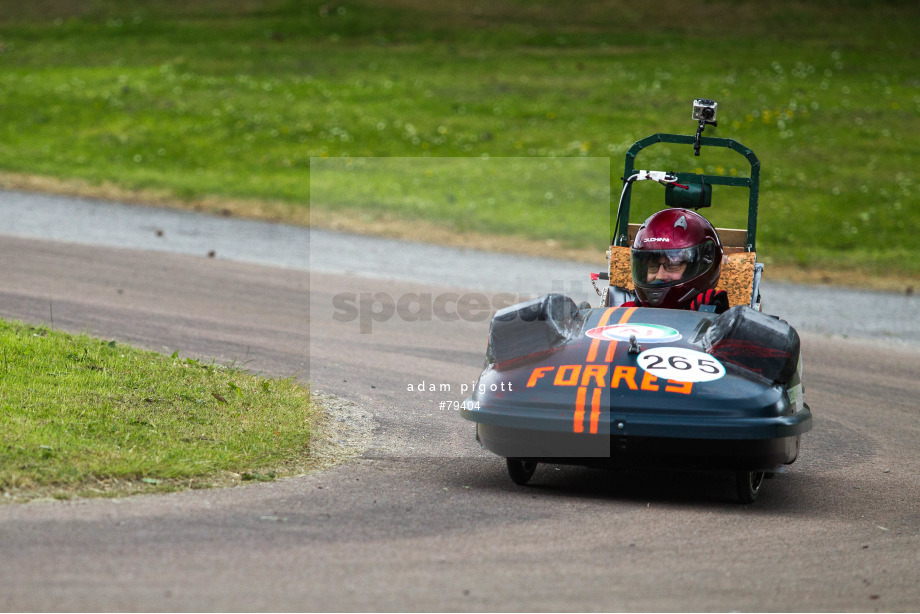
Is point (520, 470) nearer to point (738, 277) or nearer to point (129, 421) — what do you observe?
point (129, 421)

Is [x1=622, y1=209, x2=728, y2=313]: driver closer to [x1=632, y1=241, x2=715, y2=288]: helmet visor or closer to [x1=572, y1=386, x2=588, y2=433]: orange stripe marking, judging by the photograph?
[x1=632, y1=241, x2=715, y2=288]: helmet visor

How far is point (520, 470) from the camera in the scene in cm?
698

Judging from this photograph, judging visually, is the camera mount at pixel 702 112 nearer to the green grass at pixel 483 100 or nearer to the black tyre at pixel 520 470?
the black tyre at pixel 520 470

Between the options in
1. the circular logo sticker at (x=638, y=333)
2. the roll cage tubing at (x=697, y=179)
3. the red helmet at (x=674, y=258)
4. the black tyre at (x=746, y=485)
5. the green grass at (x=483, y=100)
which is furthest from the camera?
the green grass at (x=483, y=100)

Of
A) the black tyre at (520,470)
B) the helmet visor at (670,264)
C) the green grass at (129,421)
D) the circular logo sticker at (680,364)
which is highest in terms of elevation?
the helmet visor at (670,264)

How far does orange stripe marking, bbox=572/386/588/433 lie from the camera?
6227mm

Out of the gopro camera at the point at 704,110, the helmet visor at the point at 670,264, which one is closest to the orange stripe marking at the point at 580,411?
the helmet visor at the point at 670,264

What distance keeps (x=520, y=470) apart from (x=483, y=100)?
2048 centimetres

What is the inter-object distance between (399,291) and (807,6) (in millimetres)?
28038

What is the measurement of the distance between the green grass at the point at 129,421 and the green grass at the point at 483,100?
10.4 metres

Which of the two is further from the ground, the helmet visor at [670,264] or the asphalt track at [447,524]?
the helmet visor at [670,264]

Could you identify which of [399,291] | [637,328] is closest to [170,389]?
[637,328]

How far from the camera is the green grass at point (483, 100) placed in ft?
65.9

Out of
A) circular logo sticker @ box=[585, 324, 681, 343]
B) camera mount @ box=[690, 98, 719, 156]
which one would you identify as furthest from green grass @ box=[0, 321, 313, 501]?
camera mount @ box=[690, 98, 719, 156]
